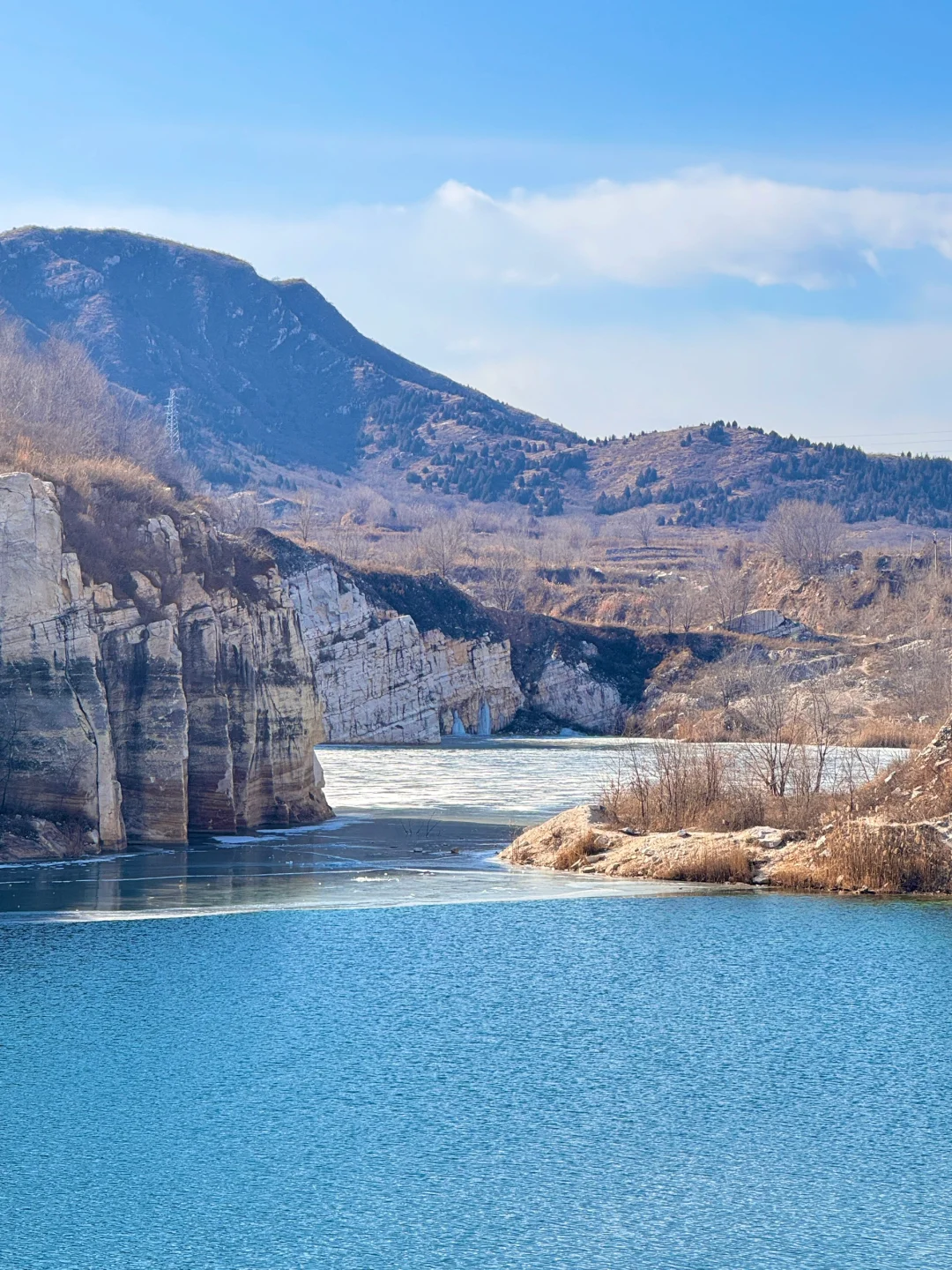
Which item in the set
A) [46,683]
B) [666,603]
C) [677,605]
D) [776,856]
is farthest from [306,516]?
[776,856]

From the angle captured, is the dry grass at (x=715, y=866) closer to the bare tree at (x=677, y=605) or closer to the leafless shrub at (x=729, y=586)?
the bare tree at (x=677, y=605)

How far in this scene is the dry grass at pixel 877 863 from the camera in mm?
24906

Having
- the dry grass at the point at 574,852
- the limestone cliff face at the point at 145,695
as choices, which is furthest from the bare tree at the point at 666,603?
the dry grass at the point at 574,852

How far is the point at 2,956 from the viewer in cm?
1995

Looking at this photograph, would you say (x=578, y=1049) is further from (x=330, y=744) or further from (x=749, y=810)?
(x=330, y=744)

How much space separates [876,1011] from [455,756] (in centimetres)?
4727

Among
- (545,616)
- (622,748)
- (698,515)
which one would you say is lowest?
(622,748)

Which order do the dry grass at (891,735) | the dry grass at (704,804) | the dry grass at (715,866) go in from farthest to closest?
the dry grass at (891,735)
the dry grass at (704,804)
the dry grass at (715,866)

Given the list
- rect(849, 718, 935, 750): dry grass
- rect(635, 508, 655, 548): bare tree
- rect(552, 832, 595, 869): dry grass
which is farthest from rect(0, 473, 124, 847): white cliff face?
rect(635, 508, 655, 548): bare tree

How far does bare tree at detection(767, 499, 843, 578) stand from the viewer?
410 feet

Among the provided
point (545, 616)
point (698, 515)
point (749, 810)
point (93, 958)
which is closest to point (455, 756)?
point (545, 616)

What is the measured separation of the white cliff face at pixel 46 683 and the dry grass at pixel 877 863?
12763 millimetres

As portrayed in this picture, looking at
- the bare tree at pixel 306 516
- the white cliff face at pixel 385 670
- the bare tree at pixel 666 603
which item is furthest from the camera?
the bare tree at pixel 306 516

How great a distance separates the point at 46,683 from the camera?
2844cm
